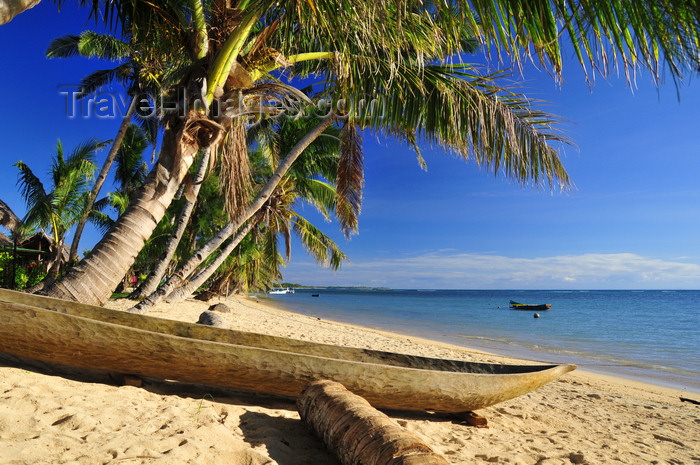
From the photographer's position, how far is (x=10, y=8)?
271 cm

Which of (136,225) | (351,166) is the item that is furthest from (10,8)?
(351,166)

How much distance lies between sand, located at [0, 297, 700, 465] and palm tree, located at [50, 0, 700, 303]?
136 centimetres

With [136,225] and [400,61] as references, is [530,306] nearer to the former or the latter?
[400,61]

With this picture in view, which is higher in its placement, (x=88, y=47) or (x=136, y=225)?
(x=88, y=47)

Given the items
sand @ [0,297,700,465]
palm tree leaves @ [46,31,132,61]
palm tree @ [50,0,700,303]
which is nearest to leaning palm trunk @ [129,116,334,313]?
palm tree @ [50,0,700,303]

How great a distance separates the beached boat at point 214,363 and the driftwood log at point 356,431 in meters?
0.23

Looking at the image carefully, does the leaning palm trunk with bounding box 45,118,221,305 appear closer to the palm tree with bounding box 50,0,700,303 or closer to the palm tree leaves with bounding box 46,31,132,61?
the palm tree with bounding box 50,0,700,303

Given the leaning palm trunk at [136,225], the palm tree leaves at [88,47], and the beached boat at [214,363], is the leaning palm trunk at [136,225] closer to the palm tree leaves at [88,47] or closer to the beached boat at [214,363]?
the beached boat at [214,363]

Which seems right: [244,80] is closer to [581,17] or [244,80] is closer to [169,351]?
[169,351]

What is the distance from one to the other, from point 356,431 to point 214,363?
117 centimetres

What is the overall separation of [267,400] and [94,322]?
1.42 meters

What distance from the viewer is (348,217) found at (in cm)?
1095

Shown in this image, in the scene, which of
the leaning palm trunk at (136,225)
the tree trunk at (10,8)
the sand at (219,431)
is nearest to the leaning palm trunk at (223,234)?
the leaning palm trunk at (136,225)

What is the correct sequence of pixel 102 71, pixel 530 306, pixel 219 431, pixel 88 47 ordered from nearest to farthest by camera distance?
pixel 219 431 < pixel 88 47 < pixel 102 71 < pixel 530 306
